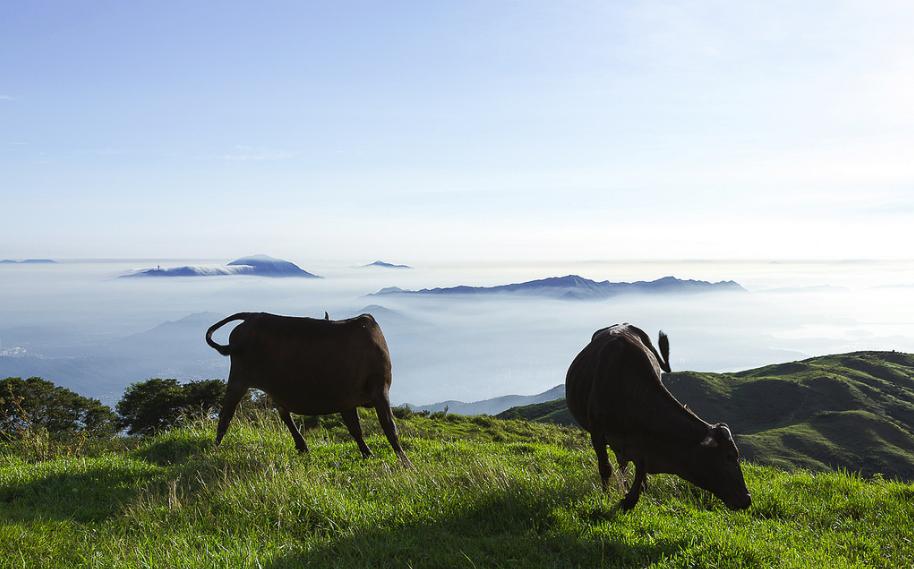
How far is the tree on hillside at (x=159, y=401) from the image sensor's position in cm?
3606

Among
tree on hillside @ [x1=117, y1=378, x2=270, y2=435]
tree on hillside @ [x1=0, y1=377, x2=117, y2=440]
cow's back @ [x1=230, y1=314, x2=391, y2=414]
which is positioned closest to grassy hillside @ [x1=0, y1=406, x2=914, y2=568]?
cow's back @ [x1=230, y1=314, x2=391, y2=414]

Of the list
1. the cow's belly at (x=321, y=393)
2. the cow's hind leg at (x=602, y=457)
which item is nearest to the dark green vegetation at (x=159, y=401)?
the cow's belly at (x=321, y=393)

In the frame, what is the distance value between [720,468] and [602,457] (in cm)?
144

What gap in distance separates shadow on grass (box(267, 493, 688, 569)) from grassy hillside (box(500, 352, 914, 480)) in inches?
2342

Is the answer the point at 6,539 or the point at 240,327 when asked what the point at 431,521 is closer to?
the point at 6,539

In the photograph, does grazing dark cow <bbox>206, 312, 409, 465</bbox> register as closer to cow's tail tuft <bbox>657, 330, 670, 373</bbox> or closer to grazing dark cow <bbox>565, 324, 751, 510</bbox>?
grazing dark cow <bbox>565, 324, 751, 510</bbox>

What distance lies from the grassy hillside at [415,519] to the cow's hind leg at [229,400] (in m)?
1.13

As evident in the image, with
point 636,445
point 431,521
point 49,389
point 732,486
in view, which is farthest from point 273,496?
point 49,389

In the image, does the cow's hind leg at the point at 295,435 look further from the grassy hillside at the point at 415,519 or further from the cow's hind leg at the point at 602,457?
the cow's hind leg at the point at 602,457

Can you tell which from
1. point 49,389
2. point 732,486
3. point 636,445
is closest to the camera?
point 732,486

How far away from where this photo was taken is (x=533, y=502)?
612 centimetres

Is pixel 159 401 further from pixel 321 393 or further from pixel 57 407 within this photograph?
pixel 321 393

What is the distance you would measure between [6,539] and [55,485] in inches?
102

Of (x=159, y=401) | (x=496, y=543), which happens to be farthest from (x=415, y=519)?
(x=159, y=401)
